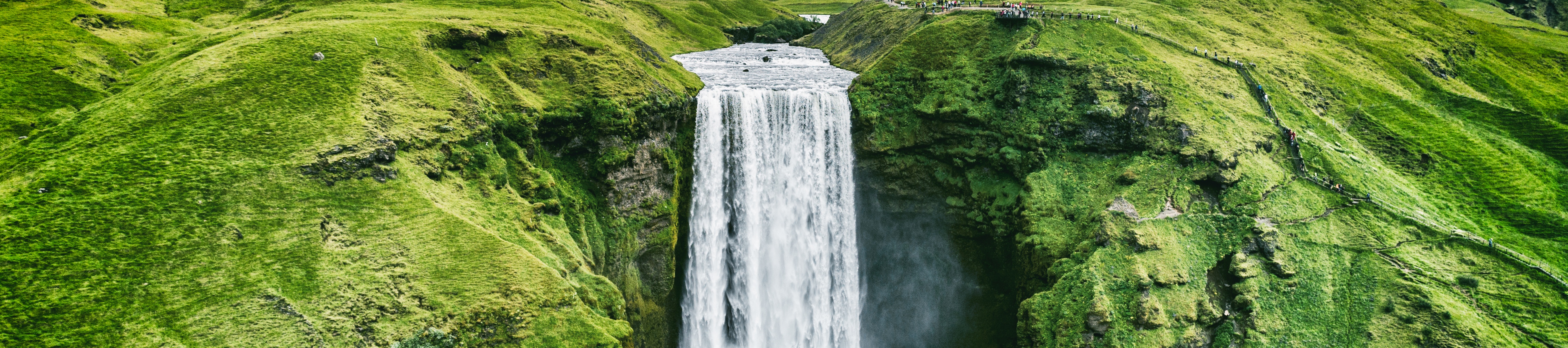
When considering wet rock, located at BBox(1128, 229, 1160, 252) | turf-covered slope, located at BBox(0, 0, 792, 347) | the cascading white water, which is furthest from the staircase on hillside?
turf-covered slope, located at BBox(0, 0, 792, 347)

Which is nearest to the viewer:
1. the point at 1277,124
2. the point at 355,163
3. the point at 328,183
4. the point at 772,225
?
the point at 328,183

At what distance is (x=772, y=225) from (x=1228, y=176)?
20628 millimetres

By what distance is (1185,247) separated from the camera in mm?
27375

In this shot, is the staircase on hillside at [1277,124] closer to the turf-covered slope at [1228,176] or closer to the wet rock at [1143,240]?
the turf-covered slope at [1228,176]

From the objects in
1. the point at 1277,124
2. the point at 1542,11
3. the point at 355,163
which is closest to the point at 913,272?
the point at 1277,124

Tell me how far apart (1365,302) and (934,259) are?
17.2 meters

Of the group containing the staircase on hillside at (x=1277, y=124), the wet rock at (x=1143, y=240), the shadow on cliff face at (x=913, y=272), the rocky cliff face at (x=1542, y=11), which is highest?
the rocky cliff face at (x=1542, y=11)

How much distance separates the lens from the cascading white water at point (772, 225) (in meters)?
31.2

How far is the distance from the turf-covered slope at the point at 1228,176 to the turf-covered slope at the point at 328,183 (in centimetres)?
1391

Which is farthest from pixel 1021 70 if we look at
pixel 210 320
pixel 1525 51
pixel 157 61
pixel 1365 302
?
pixel 1525 51

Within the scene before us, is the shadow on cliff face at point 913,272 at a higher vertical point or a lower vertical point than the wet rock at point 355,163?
lower

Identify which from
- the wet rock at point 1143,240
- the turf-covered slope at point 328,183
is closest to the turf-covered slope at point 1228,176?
the wet rock at point 1143,240

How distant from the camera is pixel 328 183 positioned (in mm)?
21031

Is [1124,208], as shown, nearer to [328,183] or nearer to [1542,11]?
[328,183]
